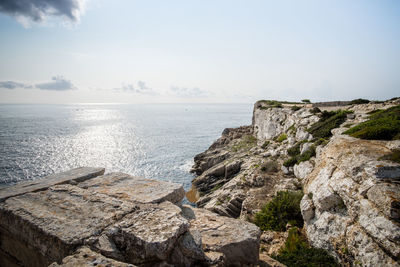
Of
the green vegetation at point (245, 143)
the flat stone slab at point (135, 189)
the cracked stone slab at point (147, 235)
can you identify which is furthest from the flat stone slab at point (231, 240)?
the green vegetation at point (245, 143)

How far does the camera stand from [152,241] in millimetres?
3514

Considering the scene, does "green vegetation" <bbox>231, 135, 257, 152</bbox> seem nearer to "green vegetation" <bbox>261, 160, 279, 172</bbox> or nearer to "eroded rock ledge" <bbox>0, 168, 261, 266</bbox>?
"green vegetation" <bbox>261, 160, 279, 172</bbox>

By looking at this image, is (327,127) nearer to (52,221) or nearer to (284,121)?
(284,121)

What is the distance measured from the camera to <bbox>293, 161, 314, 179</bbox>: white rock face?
13.5 m

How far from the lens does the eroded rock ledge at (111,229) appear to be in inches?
144

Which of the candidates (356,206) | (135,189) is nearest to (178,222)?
(135,189)

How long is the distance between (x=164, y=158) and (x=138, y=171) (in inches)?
375

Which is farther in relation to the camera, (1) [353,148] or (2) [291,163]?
(2) [291,163]

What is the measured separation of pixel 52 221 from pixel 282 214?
415 inches

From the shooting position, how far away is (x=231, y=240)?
15.7ft

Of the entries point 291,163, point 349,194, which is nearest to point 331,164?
point 349,194

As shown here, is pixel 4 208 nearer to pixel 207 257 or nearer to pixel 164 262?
pixel 164 262

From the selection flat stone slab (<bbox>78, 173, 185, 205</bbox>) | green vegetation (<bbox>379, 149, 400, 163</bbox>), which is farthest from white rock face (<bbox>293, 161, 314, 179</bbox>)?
flat stone slab (<bbox>78, 173, 185, 205</bbox>)

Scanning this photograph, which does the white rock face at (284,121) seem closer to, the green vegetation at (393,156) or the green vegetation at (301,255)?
the green vegetation at (393,156)
